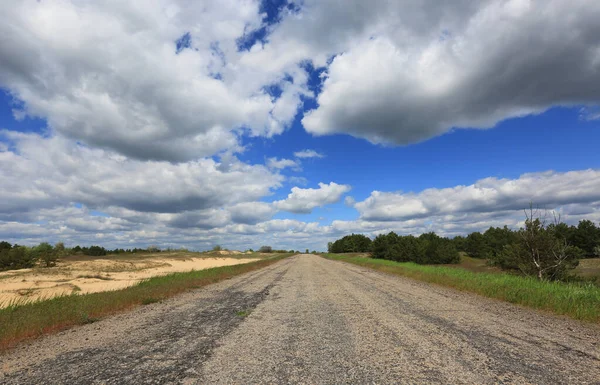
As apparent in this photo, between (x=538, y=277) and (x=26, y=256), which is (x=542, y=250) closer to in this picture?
(x=538, y=277)

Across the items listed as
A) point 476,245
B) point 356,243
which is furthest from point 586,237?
point 356,243

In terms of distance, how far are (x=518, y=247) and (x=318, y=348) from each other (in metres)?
24.1

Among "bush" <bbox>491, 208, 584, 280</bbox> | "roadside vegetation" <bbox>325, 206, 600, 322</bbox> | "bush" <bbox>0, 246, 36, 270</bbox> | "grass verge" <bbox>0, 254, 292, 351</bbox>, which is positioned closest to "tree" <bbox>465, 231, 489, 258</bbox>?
"roadside vegetation" <bbox>325, 206, 600, 322</bbox>

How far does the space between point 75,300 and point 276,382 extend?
12.1 metres

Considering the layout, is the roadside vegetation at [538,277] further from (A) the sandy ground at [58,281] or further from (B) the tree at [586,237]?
(A) the sandy ground at [58,281]

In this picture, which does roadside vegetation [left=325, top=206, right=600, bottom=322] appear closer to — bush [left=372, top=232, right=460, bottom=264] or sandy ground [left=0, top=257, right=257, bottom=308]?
bush [left=372, top=232, right=460, bottom=264]

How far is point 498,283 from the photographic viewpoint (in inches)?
651

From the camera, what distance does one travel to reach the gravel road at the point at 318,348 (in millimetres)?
5086

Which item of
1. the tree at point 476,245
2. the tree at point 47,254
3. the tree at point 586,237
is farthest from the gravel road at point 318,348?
the tree at point 476,245

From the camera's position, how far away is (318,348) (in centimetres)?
654

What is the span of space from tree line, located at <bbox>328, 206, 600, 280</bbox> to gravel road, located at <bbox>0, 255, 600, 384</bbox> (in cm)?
1420

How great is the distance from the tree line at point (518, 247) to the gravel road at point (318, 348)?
559 inches

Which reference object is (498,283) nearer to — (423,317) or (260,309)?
(423,317)

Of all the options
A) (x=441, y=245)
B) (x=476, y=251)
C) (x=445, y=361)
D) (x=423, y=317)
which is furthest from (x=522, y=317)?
(x=476, y=251)
